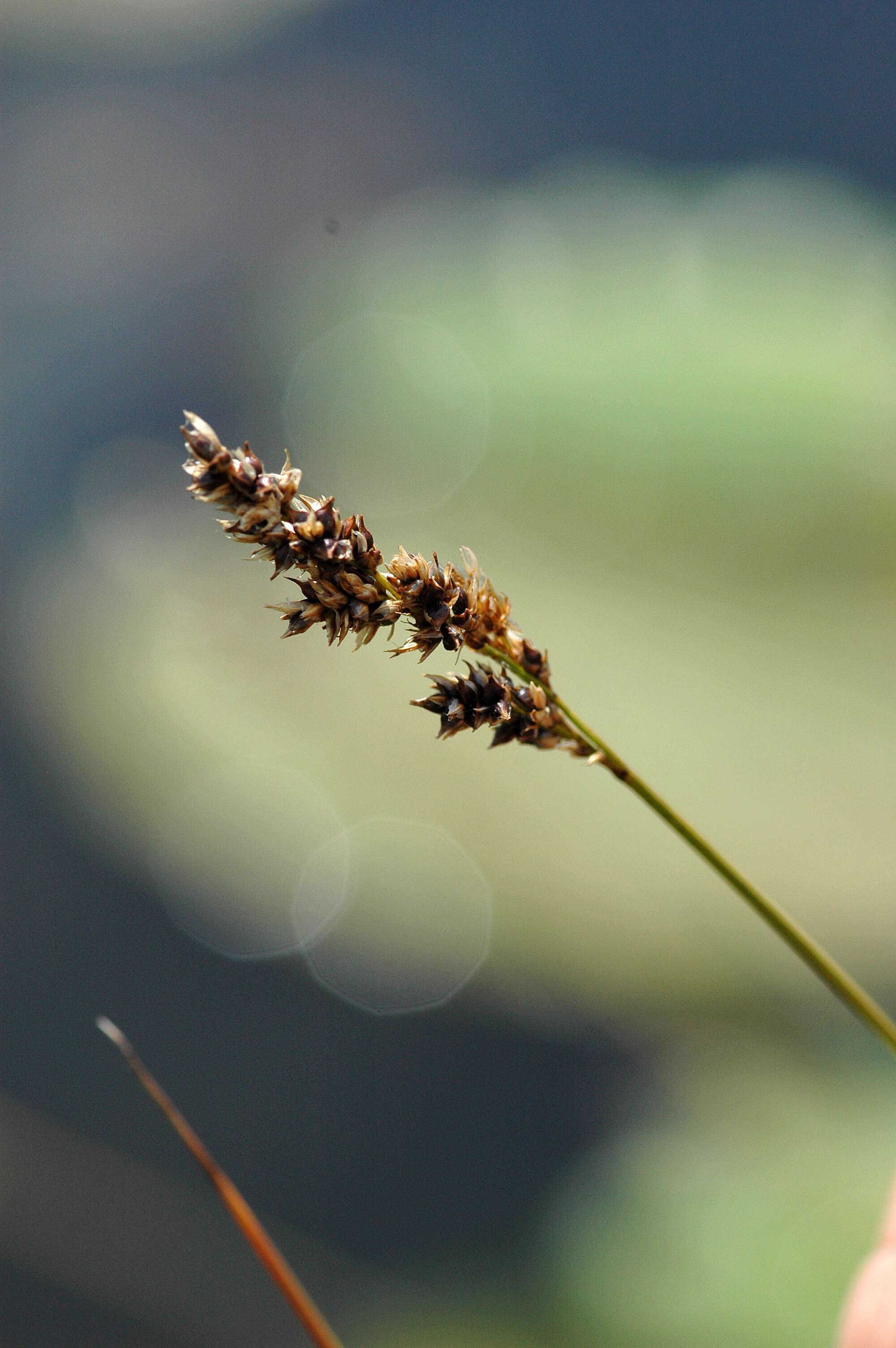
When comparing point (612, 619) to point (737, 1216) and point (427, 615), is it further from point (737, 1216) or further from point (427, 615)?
point (427, 615)

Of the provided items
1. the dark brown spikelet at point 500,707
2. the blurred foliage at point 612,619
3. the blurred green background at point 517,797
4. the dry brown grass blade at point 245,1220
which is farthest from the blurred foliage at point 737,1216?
the dark brown spikelet at point 500,707

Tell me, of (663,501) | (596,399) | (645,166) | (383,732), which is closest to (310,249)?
(645,166)

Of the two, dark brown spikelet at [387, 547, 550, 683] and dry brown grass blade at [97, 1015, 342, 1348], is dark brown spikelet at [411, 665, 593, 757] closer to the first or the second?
dark brown spikelet at [387, 547, 550, 683]

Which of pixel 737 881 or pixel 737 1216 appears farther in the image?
pixel 737 1216

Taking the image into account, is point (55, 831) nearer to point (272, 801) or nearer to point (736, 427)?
point (272, 801)

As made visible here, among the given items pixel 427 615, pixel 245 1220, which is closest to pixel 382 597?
pixel 427 615

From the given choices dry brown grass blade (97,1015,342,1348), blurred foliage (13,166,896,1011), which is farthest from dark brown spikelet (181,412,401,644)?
blurred foliage (13,166,896,1011)
